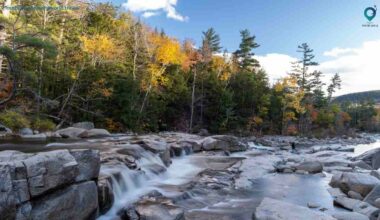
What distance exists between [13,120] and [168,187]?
1243 centimetres

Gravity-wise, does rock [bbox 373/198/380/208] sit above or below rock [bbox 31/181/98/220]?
below

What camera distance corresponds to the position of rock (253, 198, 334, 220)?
724 cm

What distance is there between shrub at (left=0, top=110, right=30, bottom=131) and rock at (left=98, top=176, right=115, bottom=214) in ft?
41.8

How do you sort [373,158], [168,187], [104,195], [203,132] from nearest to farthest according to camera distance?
[104,195] → [168,187] → [373,158] → [203,132]

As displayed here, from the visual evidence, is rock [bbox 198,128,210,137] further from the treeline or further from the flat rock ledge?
the flat rock ledge

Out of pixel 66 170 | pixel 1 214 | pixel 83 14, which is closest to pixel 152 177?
pixel 66 170

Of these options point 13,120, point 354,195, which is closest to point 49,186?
point 354,195

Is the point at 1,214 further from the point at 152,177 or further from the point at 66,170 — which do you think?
the point at 152,177

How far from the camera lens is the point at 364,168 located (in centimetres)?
1572

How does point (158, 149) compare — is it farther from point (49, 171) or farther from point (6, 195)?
point (6, 195)

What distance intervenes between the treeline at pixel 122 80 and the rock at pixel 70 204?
8709mm

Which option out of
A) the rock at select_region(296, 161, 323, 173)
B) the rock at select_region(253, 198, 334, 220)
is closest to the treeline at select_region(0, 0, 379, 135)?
the rock at select_region(253, 198, 334, 220)

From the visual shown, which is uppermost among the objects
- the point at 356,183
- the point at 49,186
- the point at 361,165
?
the point at 49,186

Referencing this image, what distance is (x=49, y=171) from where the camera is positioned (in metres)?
5.83
